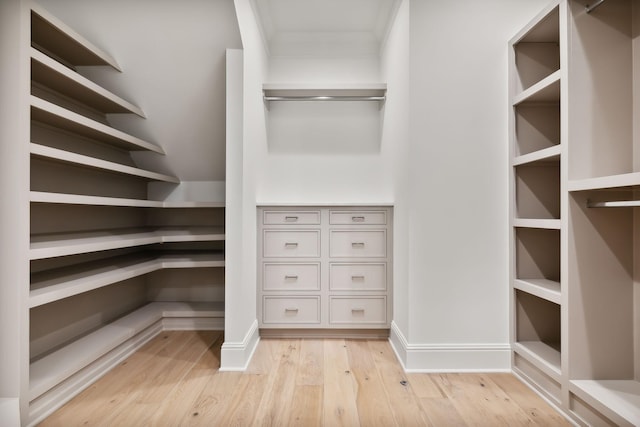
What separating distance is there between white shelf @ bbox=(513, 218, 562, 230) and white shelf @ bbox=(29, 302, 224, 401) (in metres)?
2.06

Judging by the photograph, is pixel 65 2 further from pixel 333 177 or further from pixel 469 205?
pixel 469 205

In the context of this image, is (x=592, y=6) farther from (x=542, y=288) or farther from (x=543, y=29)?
(x=542, y=288)

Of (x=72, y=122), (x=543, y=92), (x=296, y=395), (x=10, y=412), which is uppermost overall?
(x=543, y=92)

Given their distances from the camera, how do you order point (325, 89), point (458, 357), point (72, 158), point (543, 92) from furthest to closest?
point (325, 89), point (458, 357), point (543, 92), point (72, 158)

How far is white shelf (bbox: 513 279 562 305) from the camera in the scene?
157 cm

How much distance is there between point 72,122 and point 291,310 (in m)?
1.68

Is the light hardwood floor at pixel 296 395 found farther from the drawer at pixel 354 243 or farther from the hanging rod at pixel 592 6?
the hanging rod at pixel 592 6

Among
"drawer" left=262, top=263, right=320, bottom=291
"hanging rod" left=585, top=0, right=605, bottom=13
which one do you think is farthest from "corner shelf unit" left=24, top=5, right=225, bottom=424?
"hanging rod" left=585, top=0, right=605, bottom=13

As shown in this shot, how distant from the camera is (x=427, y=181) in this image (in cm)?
190

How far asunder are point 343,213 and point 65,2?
2048mm

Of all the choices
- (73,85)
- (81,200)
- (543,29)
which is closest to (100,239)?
(81,200)

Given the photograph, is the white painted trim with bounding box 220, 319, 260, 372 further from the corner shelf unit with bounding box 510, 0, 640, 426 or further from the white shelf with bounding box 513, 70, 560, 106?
the white shelf with bounding box 513, 70, 560, 106

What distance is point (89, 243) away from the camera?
1.74 m

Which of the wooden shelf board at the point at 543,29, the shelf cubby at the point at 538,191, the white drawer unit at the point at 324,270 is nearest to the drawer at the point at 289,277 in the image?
the white drawer unit at the point at 324,270
